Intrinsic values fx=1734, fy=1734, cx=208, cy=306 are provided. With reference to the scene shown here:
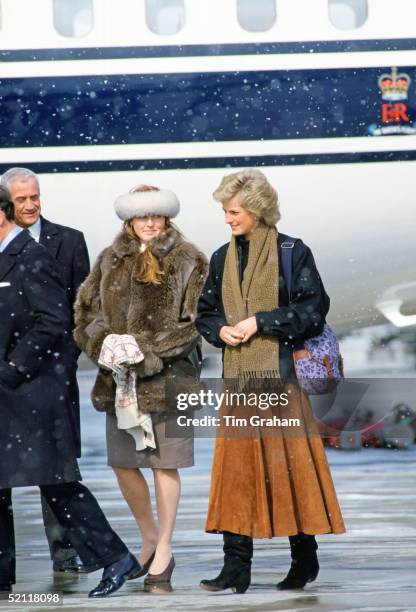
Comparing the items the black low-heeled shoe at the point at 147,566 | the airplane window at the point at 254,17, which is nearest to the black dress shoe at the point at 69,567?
the black low-heeled shoe at the point at 147,566

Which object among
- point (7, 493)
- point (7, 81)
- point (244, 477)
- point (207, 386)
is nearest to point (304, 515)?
point (244, 477)

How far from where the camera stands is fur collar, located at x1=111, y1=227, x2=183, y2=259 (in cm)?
665

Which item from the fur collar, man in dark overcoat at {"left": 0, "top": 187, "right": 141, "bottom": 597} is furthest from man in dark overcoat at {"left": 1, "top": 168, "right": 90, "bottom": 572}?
man in dark overcoat at {"left": 0, "top": 187, "right": 141, "bottom": 597}

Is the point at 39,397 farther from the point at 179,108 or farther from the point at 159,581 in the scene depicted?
the point at 179,108

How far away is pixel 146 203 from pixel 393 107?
2460mm

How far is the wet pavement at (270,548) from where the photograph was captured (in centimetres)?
613

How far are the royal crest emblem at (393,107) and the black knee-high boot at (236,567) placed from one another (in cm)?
303

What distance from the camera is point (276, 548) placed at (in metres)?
7.71

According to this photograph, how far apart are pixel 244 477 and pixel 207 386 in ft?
1.66

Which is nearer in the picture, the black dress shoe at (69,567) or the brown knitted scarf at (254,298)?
the brown knitted scarf at (254,298)

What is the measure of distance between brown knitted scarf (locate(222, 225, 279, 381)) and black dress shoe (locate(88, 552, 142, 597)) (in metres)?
0.79

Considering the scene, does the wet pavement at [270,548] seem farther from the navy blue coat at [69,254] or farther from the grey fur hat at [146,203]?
the grey fur hat at [146,203]

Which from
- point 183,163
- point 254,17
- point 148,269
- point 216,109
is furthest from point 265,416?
point 254,17

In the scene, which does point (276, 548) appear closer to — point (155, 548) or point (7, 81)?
point (155, 548)
